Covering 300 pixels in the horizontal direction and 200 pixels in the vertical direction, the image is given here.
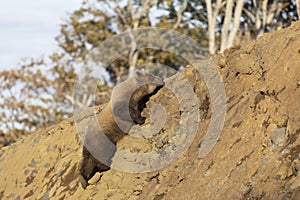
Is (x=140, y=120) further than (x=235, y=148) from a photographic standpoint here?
Yes

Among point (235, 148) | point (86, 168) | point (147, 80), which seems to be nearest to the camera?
point (235, 148)

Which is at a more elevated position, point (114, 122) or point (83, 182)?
point (114, 122)

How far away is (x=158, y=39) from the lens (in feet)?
125

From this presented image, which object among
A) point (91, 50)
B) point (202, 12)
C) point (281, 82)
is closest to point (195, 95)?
point (281, 82)

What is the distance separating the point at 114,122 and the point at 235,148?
2.79m

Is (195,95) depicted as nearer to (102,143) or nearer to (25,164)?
(102,143)

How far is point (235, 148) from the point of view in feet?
27.0

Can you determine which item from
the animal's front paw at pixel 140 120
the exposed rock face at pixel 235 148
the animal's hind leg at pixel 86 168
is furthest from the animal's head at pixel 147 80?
the animal's hind leg at pixel 86 168

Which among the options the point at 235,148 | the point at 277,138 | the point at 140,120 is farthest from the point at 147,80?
the point at 277,138

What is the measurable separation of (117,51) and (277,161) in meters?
32.0

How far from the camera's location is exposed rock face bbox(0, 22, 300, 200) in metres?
7.34

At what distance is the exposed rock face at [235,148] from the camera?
7344mm

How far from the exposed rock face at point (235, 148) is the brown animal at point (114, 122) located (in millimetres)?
201

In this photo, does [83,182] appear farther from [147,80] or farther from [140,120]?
[147,80]
